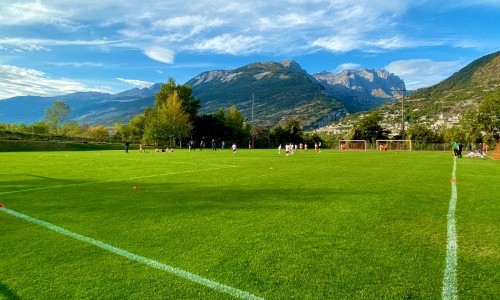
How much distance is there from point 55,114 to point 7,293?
11148 centimetres

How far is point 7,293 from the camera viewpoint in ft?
12.7

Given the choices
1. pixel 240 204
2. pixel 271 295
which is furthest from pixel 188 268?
pixel 240 204

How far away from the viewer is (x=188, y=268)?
455 cm

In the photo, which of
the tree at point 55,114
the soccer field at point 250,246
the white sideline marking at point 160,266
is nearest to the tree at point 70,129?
the tree at point 55,114

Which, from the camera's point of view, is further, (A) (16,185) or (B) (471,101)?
(B) (471,101)

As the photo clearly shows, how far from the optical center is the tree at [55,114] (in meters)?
101

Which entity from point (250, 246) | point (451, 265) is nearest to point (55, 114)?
point (250, 246)

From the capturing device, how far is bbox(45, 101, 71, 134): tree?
3964 inches

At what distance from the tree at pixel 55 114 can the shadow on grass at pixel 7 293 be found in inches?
4346

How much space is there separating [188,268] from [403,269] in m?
2.69

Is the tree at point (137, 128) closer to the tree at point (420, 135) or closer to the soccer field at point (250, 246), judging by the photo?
the tree at point (420, 135)

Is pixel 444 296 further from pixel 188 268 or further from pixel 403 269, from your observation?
pixel 188 268

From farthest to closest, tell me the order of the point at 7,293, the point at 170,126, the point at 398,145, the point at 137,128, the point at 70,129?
the point at 70,129
the point at 137,128
the point at 170,126
the point at 398,145
the point at 7,293

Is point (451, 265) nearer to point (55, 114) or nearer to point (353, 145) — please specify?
point (353, 145)
